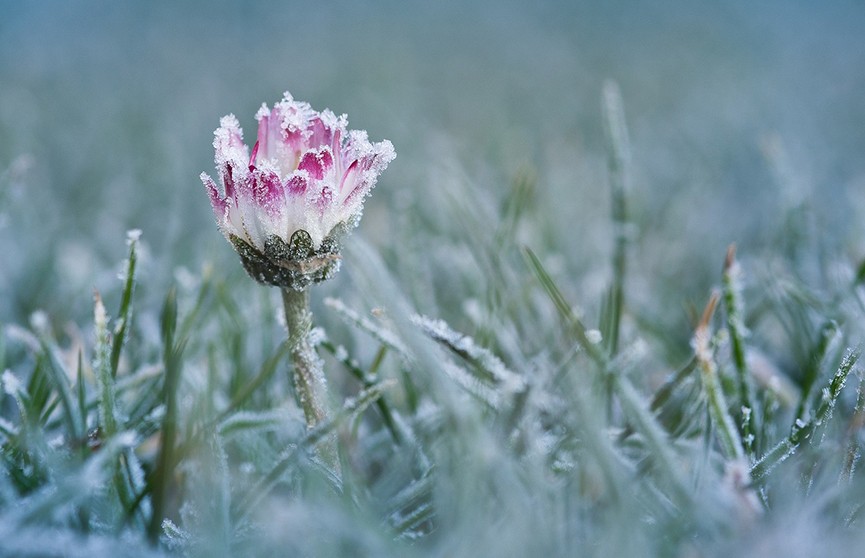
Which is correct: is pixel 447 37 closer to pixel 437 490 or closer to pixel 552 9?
pixel 552 9

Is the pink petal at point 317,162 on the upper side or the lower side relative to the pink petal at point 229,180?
lower

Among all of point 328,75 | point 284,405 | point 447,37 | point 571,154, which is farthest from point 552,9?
point 284,405

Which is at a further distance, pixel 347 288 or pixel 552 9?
pixel 552 9

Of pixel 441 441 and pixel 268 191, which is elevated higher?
pixel 268 191

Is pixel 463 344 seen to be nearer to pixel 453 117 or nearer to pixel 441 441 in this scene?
pixel 441 441

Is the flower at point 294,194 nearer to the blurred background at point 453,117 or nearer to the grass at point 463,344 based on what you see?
the grass at point 463,344

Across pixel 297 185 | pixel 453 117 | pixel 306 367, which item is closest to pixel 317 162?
pixel 297 185

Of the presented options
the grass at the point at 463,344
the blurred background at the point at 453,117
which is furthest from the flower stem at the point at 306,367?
the blurred background at the point at 453,117
